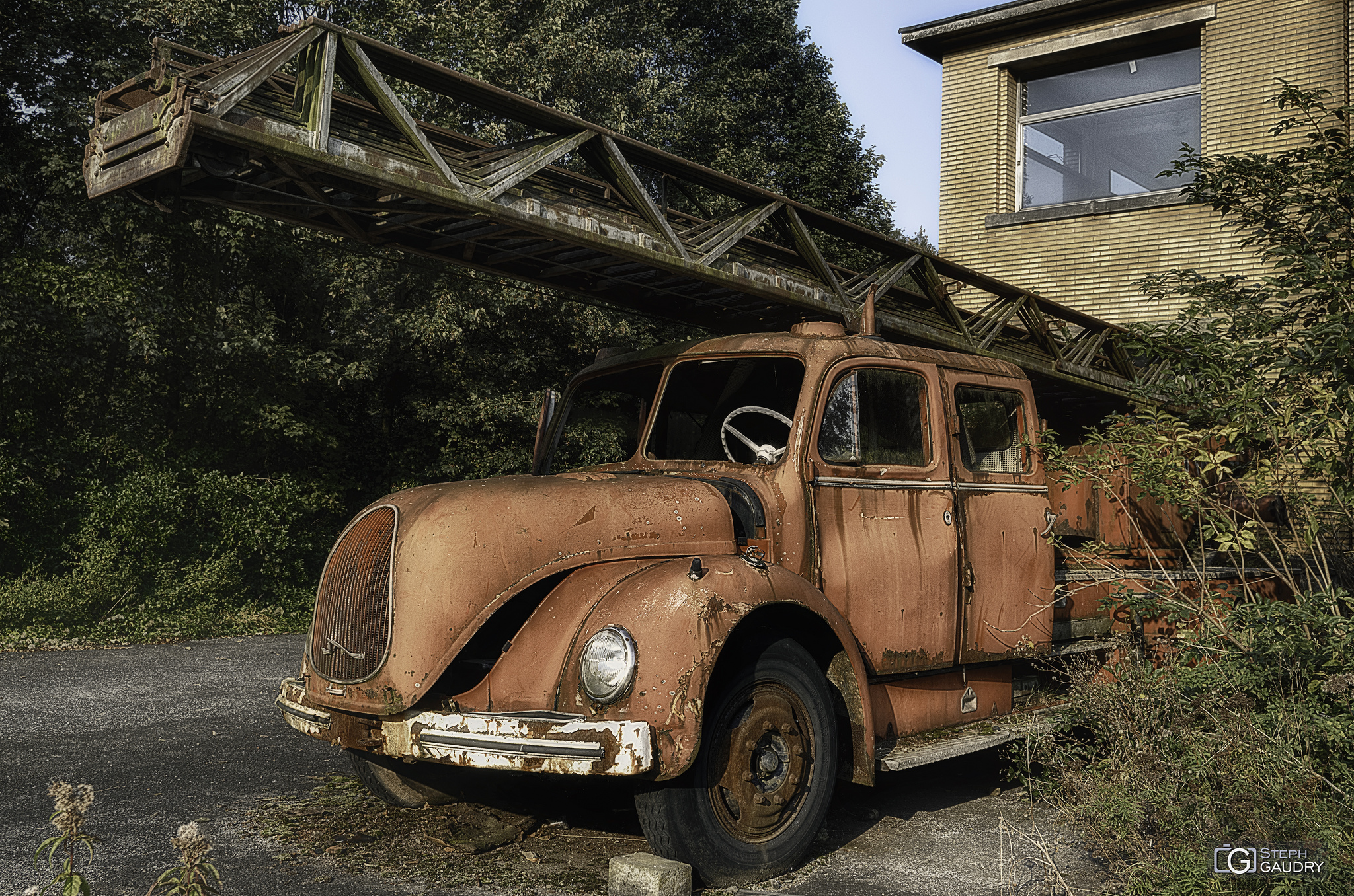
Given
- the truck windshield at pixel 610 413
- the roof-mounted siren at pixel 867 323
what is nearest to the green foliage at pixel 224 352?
the truck windshield at pixel 610 413

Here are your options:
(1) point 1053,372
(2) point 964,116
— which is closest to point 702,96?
(2) point 964,116

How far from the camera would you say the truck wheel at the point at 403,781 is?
5281 millimetres

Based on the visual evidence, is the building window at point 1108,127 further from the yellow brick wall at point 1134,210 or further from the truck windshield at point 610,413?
the truck windshield at point 610,413

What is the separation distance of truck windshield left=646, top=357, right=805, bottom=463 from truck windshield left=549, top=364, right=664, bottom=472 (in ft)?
0.49

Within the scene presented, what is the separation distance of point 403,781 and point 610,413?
2.32 meters

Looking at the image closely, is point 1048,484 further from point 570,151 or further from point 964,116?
point 964,116

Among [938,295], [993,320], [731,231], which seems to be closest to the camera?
[731,231]

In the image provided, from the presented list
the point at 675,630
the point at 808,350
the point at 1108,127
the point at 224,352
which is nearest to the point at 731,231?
the point at 808,350

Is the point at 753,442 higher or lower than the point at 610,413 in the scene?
lower

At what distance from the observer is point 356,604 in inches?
180

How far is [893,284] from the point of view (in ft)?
24.3

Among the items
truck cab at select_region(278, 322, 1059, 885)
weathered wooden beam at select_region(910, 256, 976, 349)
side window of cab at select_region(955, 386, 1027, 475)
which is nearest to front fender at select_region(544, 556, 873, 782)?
truck cab at select_region(278, 322, 1059, 885)

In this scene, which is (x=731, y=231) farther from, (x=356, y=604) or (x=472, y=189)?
(x=356, y=604)

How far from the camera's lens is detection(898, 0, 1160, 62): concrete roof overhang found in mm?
14000
